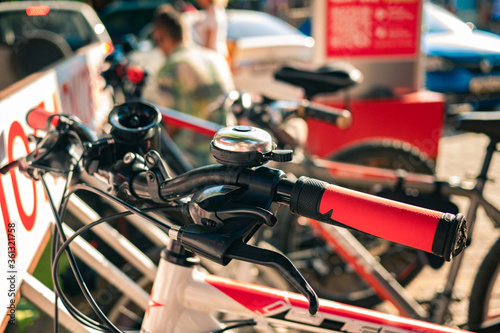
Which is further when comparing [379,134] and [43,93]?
[379,134]

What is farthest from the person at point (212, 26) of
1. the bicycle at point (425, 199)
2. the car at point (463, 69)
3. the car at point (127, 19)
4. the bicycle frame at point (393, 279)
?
the car at point (127, 19)

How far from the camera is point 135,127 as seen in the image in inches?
48.5

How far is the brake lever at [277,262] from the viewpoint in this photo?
0.88 m

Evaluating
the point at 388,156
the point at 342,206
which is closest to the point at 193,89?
the point at 388,156

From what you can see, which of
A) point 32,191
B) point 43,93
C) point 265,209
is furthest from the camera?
point 43,93

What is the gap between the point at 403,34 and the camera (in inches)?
179

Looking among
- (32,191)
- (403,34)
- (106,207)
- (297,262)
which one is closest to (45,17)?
(106,207)

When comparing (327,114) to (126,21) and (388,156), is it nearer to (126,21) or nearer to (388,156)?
(388,156)

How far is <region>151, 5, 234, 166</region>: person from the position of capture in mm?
3516

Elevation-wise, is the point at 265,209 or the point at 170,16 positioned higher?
A: the point at 265,209

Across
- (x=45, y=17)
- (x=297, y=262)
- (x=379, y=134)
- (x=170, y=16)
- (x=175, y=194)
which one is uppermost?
(x=175, y=194)

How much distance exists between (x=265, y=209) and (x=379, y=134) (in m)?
3.52

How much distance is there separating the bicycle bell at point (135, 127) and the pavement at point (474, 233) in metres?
1.64

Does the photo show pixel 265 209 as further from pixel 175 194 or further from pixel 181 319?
pixel 181 319
